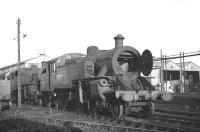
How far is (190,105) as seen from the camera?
1748cm

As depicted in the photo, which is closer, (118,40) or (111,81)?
(111,81)

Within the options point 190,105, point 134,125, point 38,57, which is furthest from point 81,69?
point 38,57

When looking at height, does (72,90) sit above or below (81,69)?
below

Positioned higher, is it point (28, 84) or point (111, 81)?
point (111, 81)

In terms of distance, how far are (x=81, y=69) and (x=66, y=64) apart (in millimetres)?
2989

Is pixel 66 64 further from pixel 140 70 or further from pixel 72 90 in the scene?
pixel 140 70

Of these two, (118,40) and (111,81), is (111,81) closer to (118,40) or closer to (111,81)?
(111,81)

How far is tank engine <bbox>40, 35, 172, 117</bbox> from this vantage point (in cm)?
1318

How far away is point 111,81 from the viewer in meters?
13.5

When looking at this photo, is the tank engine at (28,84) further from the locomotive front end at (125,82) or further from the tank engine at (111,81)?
the locomotive front end at (125,82)

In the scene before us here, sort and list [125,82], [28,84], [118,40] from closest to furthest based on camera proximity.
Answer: [125,82]
[118,40]
[28,84]

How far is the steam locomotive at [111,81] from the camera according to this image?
43.3ft

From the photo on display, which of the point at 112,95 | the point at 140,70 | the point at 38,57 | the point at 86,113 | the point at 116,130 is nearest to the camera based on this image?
the point at 116,130

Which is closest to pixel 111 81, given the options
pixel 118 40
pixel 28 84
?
pixel 118 40
